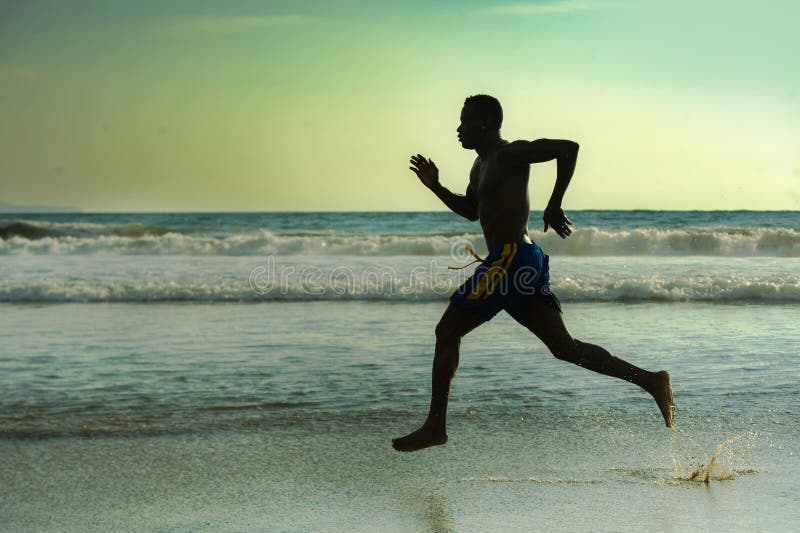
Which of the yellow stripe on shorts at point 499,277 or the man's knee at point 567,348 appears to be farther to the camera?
the man's knee at point 567,348

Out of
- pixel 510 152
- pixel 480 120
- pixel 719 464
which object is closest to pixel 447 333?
pixel 510 152

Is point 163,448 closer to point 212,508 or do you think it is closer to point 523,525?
point 212,508

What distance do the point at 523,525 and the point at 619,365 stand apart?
1.09m

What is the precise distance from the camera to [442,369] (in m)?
4.23

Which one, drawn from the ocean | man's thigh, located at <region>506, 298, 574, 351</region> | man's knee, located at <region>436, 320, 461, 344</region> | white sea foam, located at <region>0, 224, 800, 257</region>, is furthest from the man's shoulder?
white sea foam, located at <region>0, 224, 800, 257</region>

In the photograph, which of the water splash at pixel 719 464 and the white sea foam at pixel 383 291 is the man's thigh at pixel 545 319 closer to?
the water splash at pixel 719 464

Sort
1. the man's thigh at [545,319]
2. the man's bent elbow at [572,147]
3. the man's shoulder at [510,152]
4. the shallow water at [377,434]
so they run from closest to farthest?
the shallow water at [377,434] → the man's bent elbow at [572,147] → the man's shoulder at [510,152] → the man's thigh at [545,319]

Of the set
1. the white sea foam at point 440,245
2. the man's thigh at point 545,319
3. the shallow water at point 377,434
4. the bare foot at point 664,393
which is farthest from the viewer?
the white sea foam at point 440,245

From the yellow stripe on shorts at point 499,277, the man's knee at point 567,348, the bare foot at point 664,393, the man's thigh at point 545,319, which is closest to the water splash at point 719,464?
the bare foot at point 664,393

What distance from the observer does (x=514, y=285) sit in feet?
13.7

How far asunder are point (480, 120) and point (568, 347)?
3.87 ft

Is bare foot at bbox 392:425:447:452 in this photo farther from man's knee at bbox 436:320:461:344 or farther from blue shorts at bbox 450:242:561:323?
blue shorts at bbox 450:242:561:323

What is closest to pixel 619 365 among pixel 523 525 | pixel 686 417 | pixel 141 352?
pixel 523 525

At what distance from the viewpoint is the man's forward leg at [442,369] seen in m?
4.22
